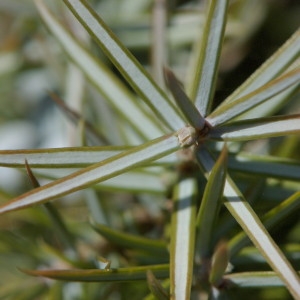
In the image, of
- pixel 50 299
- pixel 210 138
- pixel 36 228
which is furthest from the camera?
pixel 36 228

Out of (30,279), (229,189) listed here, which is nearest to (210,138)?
(229,189)

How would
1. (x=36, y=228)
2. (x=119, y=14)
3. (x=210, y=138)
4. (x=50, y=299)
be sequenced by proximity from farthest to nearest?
(x=119, y=14)
(x=36, y=228)
(x=50, y=299)
(x=210, y=138)

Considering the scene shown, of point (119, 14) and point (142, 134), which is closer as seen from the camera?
point (142, 134)

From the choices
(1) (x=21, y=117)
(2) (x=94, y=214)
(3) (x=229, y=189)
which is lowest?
(3) (x=229, y=189)

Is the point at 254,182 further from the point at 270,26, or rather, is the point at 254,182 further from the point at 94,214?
the point at 270,26

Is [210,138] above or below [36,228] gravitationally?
below

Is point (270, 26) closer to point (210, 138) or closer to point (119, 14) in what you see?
point (119, 14)

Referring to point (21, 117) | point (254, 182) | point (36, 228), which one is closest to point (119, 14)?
point (21, 117)
